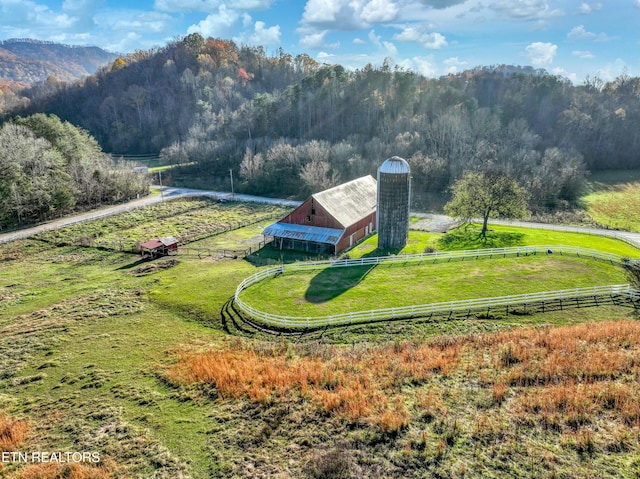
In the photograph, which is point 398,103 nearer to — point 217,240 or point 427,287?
point 217,240

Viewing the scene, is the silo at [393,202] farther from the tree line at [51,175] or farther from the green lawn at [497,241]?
the tree line at [51,175]

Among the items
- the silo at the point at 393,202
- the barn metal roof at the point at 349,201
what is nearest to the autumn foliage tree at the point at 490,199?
the silo at the point at 393,202

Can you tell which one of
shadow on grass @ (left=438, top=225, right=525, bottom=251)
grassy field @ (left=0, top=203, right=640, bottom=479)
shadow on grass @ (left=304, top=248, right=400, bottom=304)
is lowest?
grassy field @ (left=0, top=203, right=640, bottom=479)

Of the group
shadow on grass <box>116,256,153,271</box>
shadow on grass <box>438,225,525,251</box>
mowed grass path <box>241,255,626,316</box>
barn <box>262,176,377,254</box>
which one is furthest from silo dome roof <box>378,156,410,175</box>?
shadow on grass <box>116,256,153,271</box>

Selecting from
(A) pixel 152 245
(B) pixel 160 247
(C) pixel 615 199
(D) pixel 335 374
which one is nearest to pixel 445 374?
(D) pixel 335 374

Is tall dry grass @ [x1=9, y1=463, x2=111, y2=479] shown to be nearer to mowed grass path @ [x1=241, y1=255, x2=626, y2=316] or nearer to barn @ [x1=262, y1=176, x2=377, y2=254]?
mowed grass path @ [x1=241, y1=255, x2=626, y2=316]

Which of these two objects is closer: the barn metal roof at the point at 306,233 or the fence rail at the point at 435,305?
the fence rail at the point at 435,305

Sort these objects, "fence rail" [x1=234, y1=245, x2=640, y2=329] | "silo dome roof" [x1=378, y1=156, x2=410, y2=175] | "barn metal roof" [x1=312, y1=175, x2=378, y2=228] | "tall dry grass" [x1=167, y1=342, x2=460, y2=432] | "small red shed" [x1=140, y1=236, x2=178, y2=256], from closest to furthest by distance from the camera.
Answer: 1. "tall dry grass" [x1=167, y1=342, x2=460, y2=432]
2. "fence rail" [x1=234, y1=245, x2=640, y2=329]
3. "silo dome roof" [x1=378, y1=156, x2=410, y2=175]
4. "small red shed" [x1=140, y1=236, x2=178, y2=256]
5. "barn metal roof" [x1=312, y1=175, x2=378, y2=228]

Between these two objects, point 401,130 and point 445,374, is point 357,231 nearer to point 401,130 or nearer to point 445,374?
point 445,374
